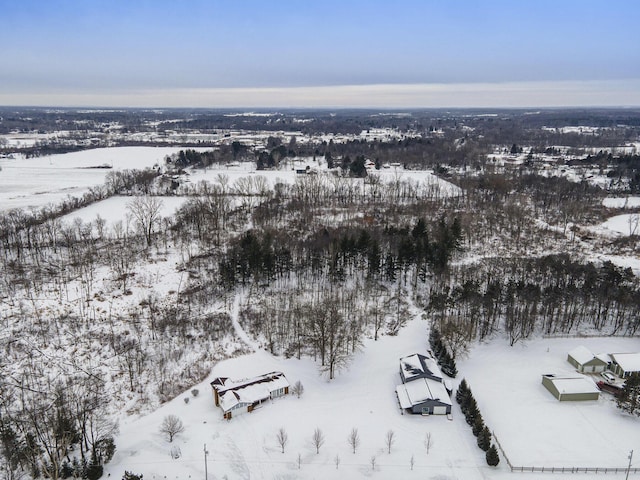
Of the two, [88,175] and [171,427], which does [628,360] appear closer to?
[171,427]

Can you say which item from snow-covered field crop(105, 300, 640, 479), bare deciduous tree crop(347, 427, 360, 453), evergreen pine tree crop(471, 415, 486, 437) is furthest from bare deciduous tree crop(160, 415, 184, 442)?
evergreen pine tree crop(471, 415, 486, 437)

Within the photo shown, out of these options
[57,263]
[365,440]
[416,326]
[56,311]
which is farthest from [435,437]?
[57,263]

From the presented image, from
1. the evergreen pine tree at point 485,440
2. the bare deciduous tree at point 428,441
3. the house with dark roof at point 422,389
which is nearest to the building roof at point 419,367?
the house with dark roof at point 422,389

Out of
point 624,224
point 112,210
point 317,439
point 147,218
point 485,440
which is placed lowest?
point 317,439

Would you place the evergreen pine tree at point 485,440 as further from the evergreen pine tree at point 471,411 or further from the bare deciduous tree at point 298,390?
the bare deciduous tree at point 298,390

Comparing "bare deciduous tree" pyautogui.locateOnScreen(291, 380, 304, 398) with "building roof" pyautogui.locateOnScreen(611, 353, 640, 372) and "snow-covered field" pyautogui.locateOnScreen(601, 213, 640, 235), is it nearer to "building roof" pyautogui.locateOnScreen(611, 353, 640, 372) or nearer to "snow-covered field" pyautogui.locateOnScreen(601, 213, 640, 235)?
"building roof" pyautogui.locateOnScreen(611, 353, 640, 372)

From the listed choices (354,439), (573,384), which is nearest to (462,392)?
(573,384)
